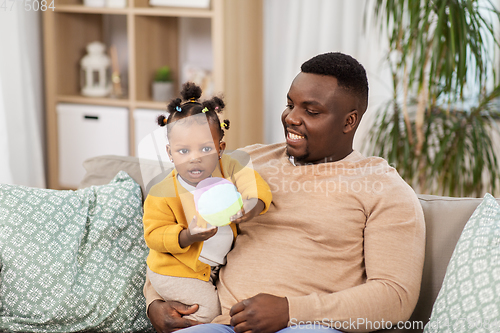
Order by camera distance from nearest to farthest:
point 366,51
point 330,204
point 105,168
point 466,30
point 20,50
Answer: point 330,204 < point 105,168 < point 466,30 < point 366,51 < point 20,50

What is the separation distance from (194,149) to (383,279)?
1.66 feet

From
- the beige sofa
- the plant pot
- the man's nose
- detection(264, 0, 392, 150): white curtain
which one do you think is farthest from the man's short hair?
the plant pot

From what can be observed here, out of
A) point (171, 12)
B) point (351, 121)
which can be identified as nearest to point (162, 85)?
point (171, 12)

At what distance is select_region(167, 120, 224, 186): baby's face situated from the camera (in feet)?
3.51

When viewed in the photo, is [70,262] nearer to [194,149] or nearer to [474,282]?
[194,149]

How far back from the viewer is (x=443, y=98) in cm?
219

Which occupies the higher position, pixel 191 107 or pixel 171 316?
pixel 191 107

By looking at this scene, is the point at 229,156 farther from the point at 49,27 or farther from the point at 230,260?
the point at 49,27

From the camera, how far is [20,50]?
292 cm

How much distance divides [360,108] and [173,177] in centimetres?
49

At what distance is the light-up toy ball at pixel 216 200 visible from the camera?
1028 mm

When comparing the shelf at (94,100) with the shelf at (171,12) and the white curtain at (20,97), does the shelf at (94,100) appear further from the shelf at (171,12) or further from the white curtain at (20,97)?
the shelf at (171,12)

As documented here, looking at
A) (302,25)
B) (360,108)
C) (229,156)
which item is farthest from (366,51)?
(229,156)

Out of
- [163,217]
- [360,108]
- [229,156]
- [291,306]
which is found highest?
[360,108]
